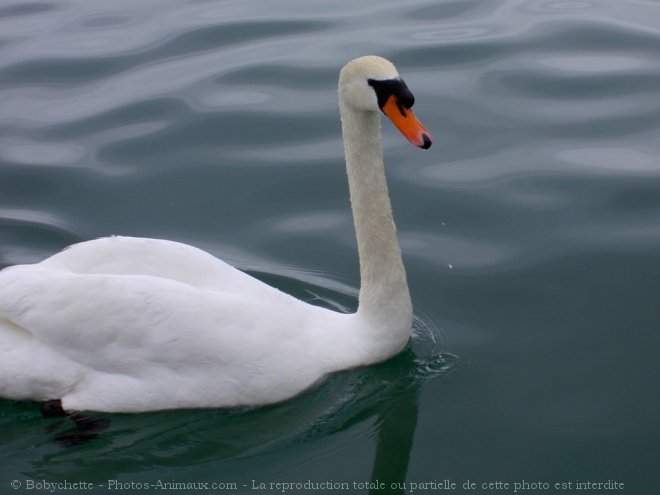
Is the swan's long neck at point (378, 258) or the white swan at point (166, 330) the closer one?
the white swan at point (166, 330)

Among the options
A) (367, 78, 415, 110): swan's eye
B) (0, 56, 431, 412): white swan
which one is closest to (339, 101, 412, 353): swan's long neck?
(0, 56, 431, 412): white swan

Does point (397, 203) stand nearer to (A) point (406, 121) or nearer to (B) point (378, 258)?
(B) point (378, 258)

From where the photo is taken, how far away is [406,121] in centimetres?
580

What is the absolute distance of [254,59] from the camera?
1177cm

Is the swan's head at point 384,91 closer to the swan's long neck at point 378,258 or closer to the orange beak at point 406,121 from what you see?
the orange beak at point 406,121

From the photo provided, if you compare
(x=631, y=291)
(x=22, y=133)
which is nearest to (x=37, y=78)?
(x=22, y=133)

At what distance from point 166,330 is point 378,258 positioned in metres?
1.34

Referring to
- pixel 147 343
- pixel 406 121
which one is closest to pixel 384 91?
pixel 406 121

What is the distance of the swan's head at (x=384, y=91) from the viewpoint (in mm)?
5750

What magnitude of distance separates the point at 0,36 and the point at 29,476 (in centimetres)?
914

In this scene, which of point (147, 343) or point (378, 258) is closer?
point (147, 343)

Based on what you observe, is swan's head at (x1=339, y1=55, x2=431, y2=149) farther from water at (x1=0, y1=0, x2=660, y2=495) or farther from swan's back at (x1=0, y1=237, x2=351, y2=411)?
water at (x1=0, y1=0, x2=660, y2=495)

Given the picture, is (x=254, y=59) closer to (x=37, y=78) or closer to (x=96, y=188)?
(x=37, y=78)

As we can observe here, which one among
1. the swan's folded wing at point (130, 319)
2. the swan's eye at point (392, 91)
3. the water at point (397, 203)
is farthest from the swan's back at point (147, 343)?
the swan's eye at point (392, 91)
